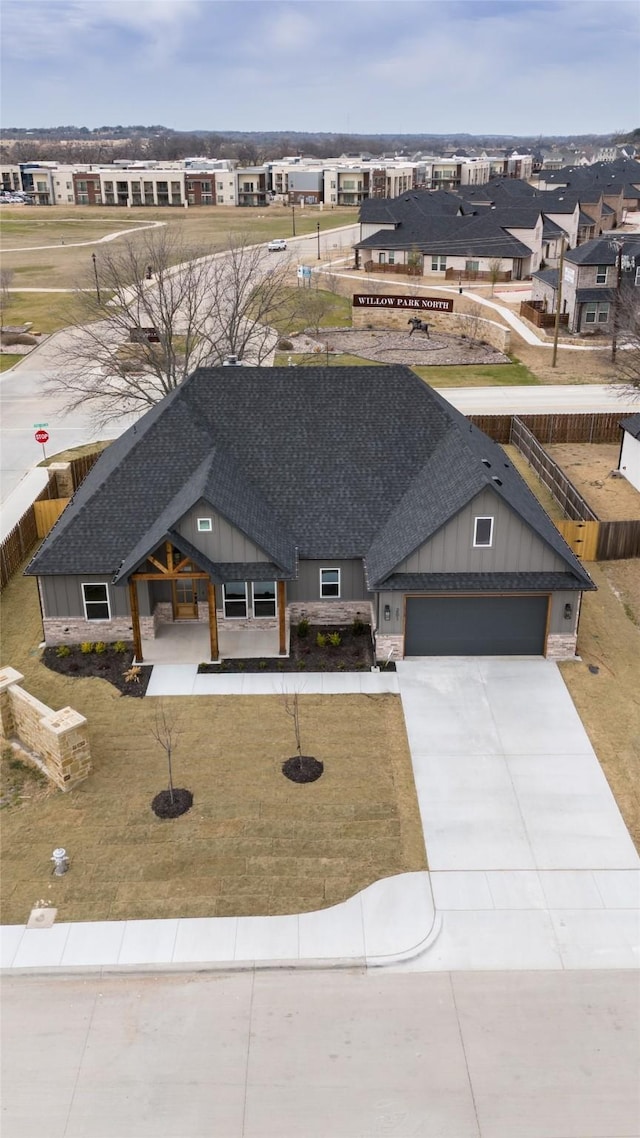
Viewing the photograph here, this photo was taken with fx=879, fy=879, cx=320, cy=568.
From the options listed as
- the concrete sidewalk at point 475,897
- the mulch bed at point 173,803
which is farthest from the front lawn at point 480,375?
the mulch bed at point 173,803

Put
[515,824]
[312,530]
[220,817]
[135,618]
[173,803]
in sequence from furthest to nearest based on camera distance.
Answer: [312,530] → [135,618] → [173,803] → [220,817] → [515,824]

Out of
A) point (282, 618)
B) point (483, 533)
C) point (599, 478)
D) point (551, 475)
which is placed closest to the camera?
point (483, 533)

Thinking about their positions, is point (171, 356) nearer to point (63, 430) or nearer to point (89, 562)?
point (63, 430)

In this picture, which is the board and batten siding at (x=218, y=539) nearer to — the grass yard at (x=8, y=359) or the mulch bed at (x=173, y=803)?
the mulch bed at (x=173, y=803)

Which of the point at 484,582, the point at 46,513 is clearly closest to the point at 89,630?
the point at 46,513

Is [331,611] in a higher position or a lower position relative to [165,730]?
higher

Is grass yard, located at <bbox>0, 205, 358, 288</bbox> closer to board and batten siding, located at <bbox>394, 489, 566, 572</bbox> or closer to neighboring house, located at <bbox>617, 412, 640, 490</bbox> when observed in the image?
neighboring house, located at <bbox>617, 412, 640, 490</bbox>

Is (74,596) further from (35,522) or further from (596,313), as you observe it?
(596,313)

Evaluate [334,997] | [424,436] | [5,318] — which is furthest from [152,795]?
[5,318]
